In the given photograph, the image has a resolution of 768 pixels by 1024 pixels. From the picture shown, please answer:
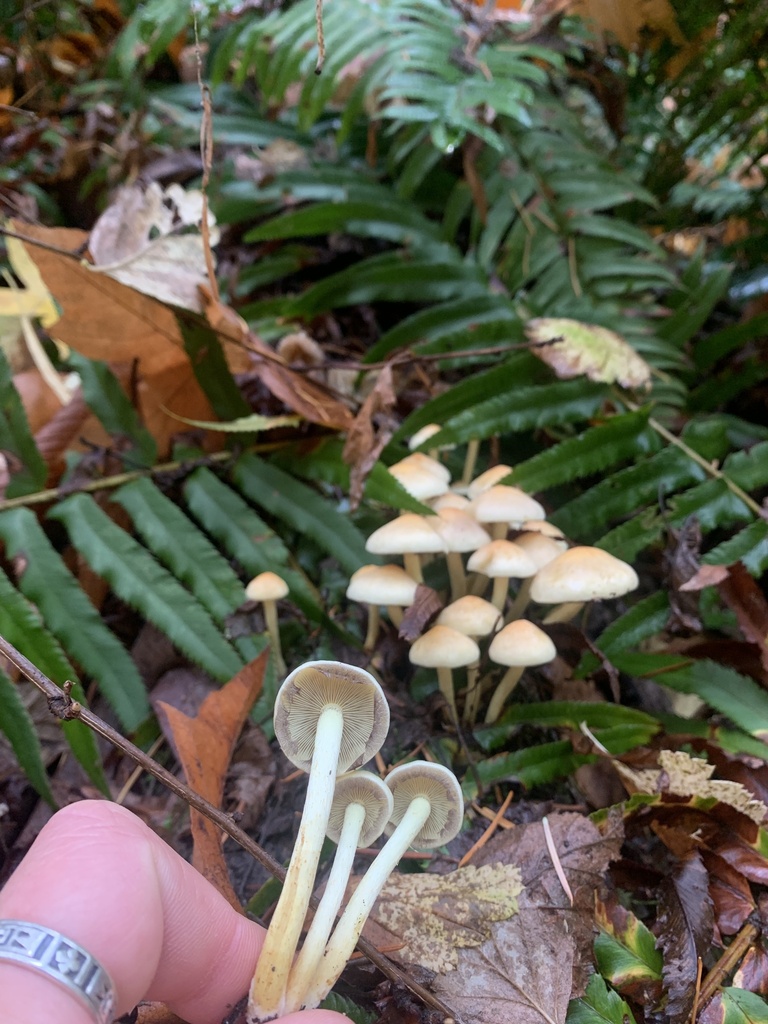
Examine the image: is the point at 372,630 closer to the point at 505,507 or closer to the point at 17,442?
the point at 505,507

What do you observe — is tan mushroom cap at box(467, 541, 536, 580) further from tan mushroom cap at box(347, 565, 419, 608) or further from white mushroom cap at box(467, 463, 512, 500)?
white mushroom cap at box(467, 463, 512, 500)

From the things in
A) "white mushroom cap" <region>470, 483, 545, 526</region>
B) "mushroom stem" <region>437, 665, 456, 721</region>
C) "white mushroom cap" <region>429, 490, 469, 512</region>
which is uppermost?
"white mushroom cap" <region>470, 483, 545, 526</region>

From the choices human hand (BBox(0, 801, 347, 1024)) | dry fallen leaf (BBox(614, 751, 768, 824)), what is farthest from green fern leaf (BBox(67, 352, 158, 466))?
dry fallen leaf (BBox(614, 751, 768, 824))

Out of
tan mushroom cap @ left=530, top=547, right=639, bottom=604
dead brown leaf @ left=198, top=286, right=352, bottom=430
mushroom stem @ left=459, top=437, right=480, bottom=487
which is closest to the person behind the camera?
tan mushroom cap @ left=530, top=547, right=639, bottom=604

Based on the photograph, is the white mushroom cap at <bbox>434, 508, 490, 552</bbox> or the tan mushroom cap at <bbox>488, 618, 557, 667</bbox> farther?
the white mushroom cap at <bbox>434, 508, 490, 552</bbox>

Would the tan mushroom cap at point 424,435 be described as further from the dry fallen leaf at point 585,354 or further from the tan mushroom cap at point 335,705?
the tan mushroom cap at point 335,705

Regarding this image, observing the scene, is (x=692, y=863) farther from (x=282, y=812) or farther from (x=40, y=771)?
(x=40, y=771)

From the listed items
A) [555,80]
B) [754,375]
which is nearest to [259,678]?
[754,375]
